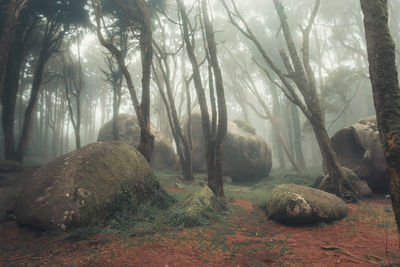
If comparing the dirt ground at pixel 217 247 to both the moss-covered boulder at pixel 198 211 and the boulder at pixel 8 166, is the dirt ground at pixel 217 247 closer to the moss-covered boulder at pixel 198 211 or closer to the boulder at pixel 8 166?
the moss-covered boulder at pixel 198 211

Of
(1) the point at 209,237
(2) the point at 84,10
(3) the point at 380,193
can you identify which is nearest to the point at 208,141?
(1) the point at 209,237

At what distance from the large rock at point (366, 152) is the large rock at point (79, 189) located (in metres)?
7.60

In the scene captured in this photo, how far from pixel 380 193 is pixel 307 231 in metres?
5.09

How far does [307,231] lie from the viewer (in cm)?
467

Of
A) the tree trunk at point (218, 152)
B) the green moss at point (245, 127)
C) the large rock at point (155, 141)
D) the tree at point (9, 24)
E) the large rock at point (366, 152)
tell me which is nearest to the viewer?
the tree trunk at point (218, 152)

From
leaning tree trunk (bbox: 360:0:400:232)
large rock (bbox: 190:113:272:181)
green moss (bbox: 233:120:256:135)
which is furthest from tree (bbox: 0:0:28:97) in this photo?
green moss (bbox: 233:120:256:135)

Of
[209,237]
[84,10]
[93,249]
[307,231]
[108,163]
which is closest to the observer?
[93,249]

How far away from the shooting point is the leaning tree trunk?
2477mm

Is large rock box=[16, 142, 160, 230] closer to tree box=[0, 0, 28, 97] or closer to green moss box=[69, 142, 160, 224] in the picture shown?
green moss box=[69, 142, 160, 224]

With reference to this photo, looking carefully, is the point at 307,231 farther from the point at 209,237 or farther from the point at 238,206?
the point at 238,206

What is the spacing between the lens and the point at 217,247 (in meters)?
3.67

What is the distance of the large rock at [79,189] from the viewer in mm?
4074

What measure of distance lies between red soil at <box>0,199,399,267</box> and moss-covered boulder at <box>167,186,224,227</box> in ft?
1.06

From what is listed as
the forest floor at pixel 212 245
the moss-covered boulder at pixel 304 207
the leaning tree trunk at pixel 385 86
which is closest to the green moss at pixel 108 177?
the forest floor at pixel 212 245
